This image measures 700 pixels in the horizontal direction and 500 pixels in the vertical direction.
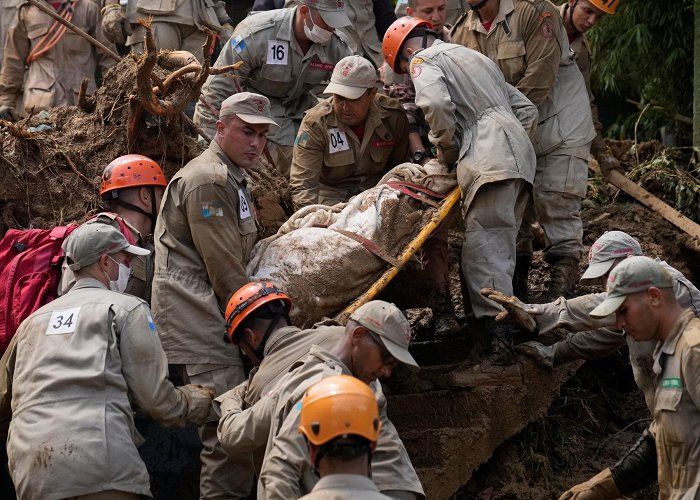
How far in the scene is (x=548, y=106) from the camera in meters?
9.10

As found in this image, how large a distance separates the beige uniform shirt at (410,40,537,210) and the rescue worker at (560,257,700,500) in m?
2.01

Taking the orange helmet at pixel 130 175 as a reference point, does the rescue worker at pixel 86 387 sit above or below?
below

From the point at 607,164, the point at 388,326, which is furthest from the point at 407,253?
the point at 607,164

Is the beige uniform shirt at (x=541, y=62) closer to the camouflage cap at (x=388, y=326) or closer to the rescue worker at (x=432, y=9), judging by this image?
the rescue worker at (x=432, y=9)

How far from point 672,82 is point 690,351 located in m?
8.18

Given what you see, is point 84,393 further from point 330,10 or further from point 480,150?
point 330,10

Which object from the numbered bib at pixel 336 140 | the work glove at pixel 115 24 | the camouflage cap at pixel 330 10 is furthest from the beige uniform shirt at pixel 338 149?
the work glove at pixel 115 24

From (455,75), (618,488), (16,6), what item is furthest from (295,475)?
(16,6)

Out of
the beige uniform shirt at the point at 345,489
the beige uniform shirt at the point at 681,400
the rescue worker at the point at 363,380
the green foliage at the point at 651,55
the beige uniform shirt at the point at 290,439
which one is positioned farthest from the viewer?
the green foliage at the point at 651,55

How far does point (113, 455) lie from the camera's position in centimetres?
565

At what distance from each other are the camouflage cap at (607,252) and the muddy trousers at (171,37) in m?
5.33

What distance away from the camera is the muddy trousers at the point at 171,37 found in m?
11.4

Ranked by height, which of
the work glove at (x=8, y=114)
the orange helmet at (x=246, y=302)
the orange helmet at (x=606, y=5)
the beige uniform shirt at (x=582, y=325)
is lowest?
the beige uniform shirt at (x=582, y=325)

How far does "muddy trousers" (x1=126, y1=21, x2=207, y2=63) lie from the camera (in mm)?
11383
